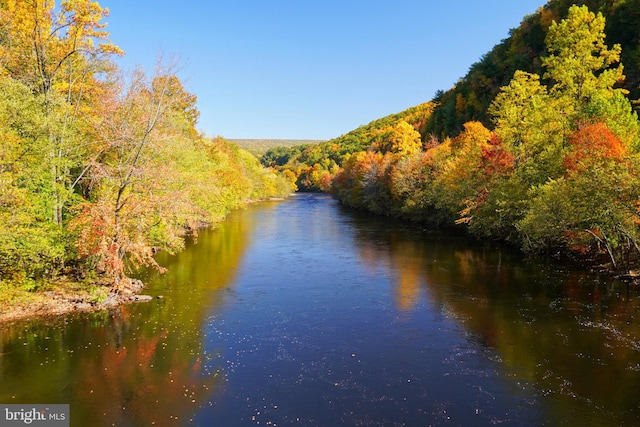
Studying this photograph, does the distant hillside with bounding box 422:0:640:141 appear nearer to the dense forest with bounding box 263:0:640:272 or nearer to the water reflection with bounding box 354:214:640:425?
the dense forest with bounding box 263:0:640:272

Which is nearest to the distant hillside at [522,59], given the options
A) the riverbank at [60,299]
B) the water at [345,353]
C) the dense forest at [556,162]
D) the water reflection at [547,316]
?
the dense forest at [556,162]

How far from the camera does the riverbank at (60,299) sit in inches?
822

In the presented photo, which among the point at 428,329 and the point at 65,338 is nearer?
the point at 65,338

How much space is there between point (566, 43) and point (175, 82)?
37.7m

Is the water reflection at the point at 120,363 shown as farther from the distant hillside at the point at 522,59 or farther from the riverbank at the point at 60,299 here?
the distant hillside at the point at 522,59

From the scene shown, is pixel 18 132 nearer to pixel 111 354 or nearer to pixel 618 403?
pixel 111 354

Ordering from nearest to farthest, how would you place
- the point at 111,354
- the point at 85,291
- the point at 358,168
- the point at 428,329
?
the point at 111,354 < the point at 428,329 < the point at 85,291 < the point at 358,168

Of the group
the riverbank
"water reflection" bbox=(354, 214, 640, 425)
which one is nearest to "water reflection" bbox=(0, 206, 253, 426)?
the riverbank

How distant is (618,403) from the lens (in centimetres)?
1362

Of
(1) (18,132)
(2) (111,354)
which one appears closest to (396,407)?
(2) (111,354)

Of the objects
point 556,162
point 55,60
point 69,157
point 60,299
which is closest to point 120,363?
point 60,299

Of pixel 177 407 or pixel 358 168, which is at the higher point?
pixel 358 168

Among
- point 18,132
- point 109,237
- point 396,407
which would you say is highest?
point 18,132

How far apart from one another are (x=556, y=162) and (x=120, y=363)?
34.7m
